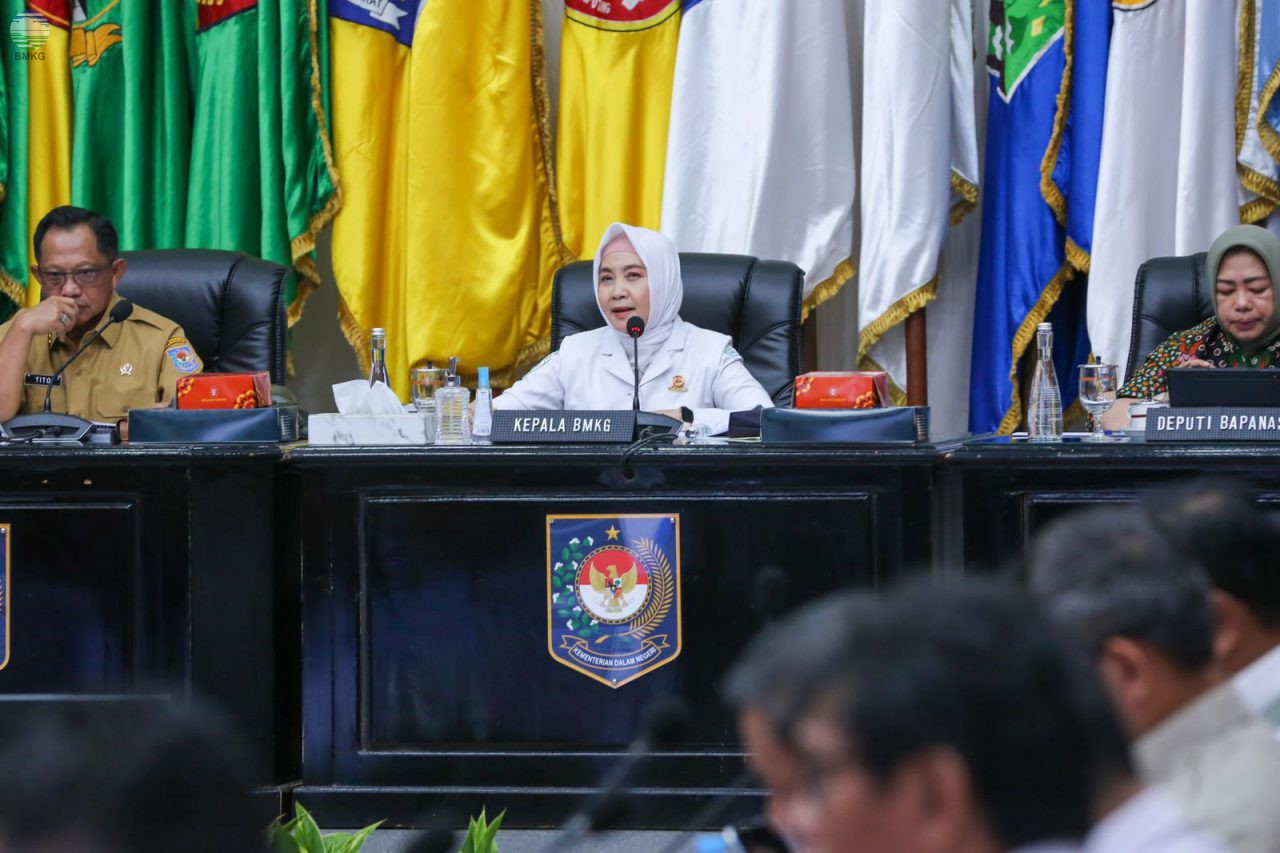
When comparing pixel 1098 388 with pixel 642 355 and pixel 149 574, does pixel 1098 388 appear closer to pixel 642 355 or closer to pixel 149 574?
pixel 642 355

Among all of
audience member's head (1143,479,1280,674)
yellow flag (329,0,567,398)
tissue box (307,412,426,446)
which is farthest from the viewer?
yellow flag (329,0,567,398)

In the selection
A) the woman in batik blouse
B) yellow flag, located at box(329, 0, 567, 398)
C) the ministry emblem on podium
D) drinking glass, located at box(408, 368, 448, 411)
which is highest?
yellow flag, located at box(329, 0, 567, 398)

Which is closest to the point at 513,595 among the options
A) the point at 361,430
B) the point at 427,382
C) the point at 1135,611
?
the point at 361,430

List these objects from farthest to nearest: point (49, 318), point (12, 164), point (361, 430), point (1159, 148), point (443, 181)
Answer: point (12, 164) → point (443, 181) → point (1159, 148) → point (49, 318) → point (361, 430)

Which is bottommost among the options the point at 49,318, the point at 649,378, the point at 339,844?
the point at 339,844

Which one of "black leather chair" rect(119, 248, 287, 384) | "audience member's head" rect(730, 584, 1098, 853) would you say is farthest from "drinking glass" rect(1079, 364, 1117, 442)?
"audience member's head" rect(730, 584, 1098, 853)

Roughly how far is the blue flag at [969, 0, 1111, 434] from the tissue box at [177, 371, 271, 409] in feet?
7.36

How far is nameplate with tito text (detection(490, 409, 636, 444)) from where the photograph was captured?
2.73m

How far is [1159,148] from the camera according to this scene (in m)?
4.20

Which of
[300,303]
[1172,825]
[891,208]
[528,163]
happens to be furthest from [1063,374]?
[1172,825]

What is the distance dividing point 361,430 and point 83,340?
3.62 ft

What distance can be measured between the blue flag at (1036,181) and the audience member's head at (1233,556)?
3342mm

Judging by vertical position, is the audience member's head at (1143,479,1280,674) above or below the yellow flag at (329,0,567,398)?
below

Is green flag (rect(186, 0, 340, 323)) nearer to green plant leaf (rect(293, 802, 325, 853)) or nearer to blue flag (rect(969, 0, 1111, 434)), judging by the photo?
blue flag (rect(969, 0, 1111, 434))
